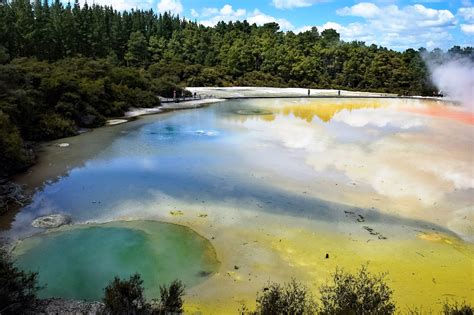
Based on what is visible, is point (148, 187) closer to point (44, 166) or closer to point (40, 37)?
point (44, 166)

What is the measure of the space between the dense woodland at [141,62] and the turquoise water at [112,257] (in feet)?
43.0

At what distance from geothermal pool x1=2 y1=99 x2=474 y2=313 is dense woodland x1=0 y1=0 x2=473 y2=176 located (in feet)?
13.3

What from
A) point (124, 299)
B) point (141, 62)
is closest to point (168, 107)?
point (141, 62)

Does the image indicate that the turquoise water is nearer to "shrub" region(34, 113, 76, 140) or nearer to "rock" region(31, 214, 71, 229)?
"rock" region(31, 214, 71, 229)

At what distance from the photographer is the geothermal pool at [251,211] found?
9.59 meters

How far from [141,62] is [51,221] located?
54.7 meters

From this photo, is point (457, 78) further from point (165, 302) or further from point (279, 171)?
point (165, 302)

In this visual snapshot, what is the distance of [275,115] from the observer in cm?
3572

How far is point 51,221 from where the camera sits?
1221 cm

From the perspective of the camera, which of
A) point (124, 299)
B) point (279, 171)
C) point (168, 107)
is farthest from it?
point (168, 107)

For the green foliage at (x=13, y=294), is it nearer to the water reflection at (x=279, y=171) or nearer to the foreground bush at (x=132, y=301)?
the foreground bush at (x=132, y=301)

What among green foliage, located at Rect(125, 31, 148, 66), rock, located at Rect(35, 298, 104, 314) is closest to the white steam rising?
rock, located at Rect(35, 298, 104, 314)

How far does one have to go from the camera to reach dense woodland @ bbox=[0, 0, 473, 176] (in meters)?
26.2

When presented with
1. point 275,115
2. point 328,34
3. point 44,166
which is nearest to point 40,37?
point 275,115
